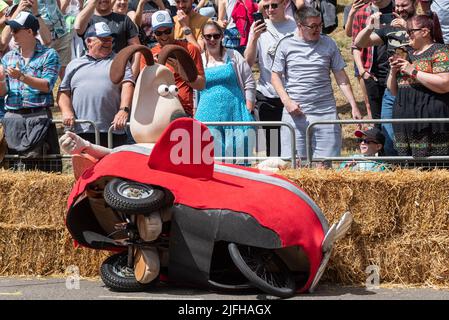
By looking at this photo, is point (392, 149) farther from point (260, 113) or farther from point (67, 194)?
point (67, 194)

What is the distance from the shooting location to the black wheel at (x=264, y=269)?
8.07 meters

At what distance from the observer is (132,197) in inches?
321

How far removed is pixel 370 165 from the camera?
33.0 ft

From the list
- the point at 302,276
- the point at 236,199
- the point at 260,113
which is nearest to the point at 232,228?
the point at 236,199

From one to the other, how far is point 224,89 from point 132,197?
3319mm

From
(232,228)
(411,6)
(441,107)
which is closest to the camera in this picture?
(232,228)

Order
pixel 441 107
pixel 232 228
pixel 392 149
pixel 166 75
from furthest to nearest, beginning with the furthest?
pixel 392 149 < pixel 441 107 < pixel 166 75 < pixel 232 228

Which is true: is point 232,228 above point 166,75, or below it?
below

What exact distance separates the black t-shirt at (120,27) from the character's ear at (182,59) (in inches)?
123

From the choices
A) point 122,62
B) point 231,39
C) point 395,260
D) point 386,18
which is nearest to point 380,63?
point 386,18

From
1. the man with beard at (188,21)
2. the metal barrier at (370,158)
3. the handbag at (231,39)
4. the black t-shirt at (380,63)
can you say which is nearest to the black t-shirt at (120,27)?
the man with beard at (188,21)

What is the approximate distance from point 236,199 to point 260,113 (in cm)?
402

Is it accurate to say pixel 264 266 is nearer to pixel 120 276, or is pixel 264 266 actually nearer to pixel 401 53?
pixel 120 276

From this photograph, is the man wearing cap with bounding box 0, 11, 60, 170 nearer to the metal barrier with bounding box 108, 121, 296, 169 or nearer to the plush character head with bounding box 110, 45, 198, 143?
the metal barrier with bounding box 108, 121, 296, 169
